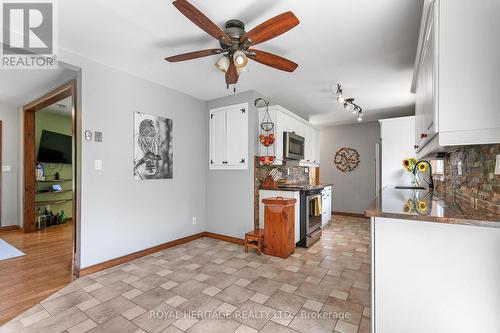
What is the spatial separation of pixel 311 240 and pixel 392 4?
305 centimetres

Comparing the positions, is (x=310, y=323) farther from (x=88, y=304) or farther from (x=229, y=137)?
(x=229, y=137)

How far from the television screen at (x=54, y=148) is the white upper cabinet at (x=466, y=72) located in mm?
6250

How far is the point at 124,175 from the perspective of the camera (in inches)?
119

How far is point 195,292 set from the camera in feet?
7.41

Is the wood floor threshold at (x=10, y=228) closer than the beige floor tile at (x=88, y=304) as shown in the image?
No

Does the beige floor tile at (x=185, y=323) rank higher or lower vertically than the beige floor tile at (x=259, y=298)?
higher

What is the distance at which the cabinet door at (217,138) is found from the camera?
13.1 ft

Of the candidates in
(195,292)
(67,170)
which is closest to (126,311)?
(195,292)

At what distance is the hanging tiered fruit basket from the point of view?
12.0ft

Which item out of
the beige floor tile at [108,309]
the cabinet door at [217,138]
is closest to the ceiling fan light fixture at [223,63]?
the cabinet door at [217,138]

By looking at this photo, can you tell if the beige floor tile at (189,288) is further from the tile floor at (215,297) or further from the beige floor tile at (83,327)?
the beige floor tile at (83,327)

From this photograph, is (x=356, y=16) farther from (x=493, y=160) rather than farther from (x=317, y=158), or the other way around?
(x=317, y=158)

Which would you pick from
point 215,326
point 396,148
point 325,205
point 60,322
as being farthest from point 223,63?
point 325,205

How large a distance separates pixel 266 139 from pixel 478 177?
8.21 feet
